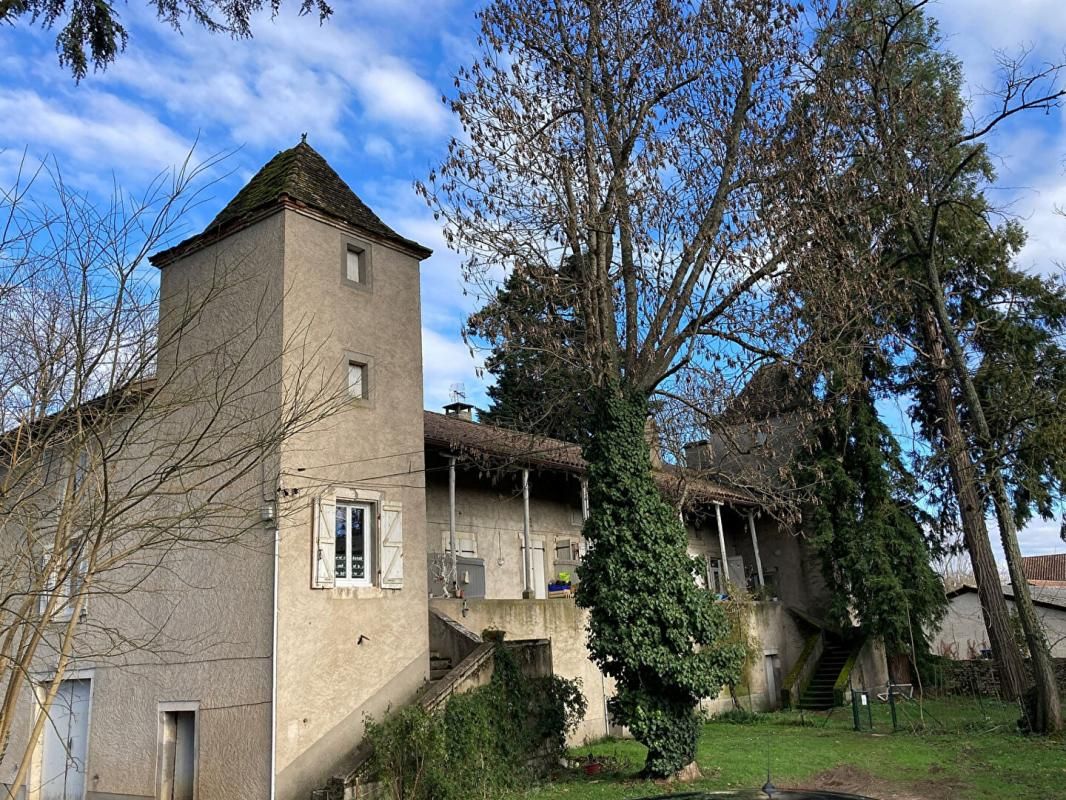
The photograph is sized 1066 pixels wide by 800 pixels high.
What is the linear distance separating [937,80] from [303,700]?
72.7ft

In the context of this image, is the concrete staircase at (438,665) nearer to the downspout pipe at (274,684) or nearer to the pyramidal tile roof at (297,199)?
the downspout pipe at (274,684)

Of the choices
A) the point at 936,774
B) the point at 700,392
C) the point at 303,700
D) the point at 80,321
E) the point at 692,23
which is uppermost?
the point at 692,23

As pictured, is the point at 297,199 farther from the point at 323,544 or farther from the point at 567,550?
the point at 567,550

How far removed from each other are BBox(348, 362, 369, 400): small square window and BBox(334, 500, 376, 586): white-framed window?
191 centimetres

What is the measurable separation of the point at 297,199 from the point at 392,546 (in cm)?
609

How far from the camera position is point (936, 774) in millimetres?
13648

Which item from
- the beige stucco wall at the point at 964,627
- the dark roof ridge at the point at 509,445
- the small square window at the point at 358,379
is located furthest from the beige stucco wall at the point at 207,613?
the beige stucco wall at the point at 964,627

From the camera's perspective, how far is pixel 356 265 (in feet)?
50.5

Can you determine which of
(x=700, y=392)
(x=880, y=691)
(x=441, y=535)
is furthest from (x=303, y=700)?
(x=880, y=691)

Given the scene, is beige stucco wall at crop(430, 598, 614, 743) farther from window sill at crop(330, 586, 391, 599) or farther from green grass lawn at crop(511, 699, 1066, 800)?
window sill at crop(330, 586, 391, 599)

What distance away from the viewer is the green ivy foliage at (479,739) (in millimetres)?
11438

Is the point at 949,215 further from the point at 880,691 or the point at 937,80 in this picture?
the point at 880,691

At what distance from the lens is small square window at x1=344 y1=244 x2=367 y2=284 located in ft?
50.0

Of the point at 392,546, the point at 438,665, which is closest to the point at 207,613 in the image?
the point at 392,546
